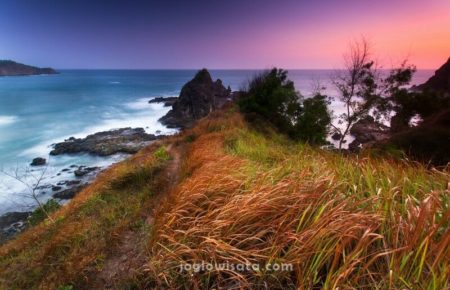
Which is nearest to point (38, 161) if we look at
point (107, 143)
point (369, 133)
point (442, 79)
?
point (107, 143)

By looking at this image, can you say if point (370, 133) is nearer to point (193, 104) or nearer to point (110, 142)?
point (193, 104)

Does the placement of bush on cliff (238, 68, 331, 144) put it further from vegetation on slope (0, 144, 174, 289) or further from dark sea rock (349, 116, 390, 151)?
vegetation on slope (0, 144, 174, 289)

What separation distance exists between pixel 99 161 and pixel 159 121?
22948 millimetres

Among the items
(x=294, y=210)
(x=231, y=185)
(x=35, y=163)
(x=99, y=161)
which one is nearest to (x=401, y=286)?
(x=294, y=210)

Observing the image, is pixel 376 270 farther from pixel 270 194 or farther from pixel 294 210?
pixel 270 194

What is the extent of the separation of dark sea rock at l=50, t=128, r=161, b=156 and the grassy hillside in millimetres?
27829

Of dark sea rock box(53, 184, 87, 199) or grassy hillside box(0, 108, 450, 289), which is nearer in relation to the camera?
grassy hillside box(0, 108, 450, 289)

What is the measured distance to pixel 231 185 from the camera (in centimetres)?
381

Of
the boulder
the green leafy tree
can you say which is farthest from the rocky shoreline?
the boulder

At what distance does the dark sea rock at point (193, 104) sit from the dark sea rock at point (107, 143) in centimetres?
986

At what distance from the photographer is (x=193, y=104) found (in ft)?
178

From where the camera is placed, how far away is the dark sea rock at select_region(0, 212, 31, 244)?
1508 centimetres

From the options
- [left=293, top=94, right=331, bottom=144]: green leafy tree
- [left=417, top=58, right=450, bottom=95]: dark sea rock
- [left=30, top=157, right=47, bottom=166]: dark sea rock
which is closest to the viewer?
[left=293, top=94, right=331, bottom=144]: green leafy tree

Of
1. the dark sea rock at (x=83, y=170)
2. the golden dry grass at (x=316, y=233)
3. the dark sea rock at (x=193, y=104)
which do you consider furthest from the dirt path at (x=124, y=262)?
the dark sea rock at (x=193, y=104)
